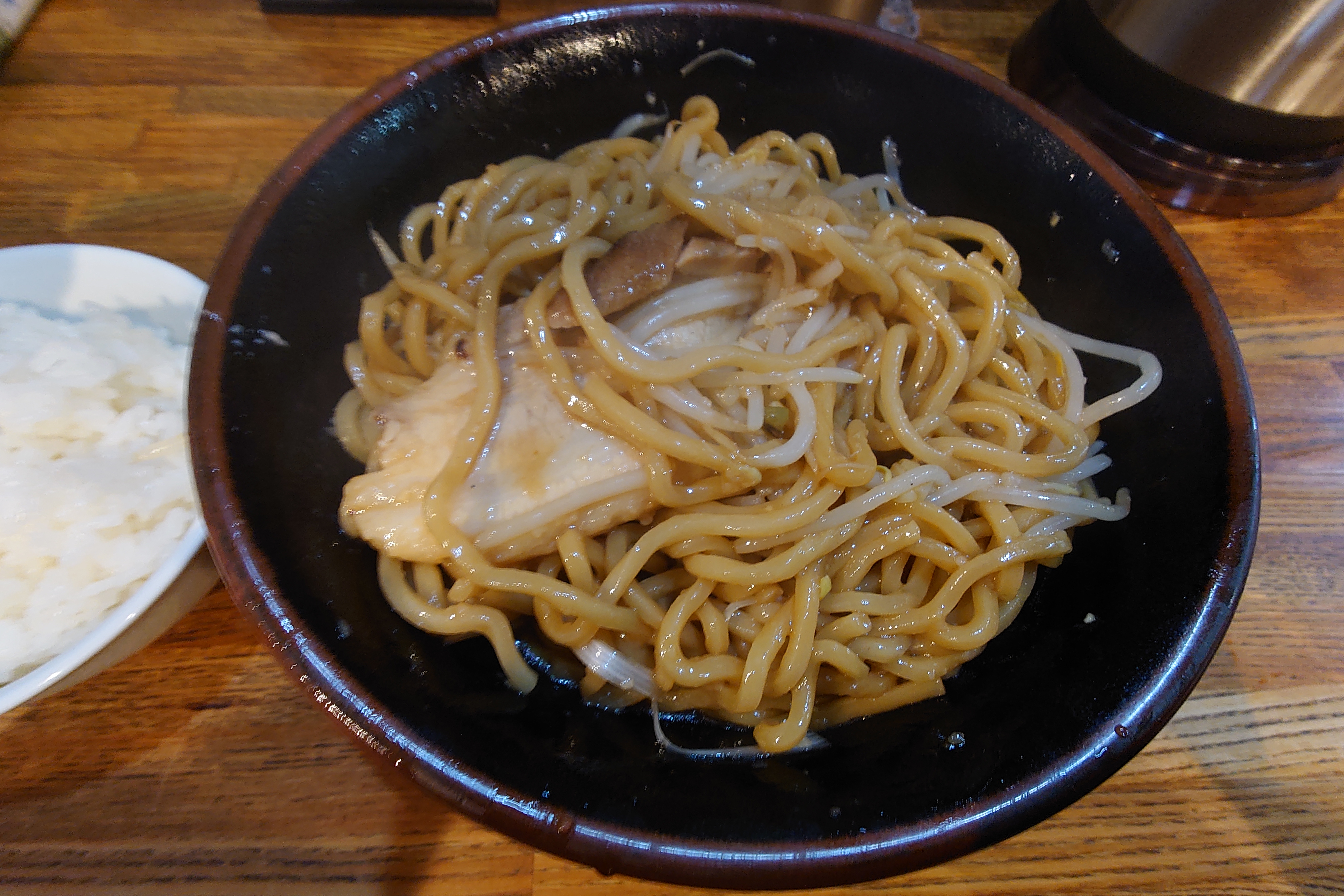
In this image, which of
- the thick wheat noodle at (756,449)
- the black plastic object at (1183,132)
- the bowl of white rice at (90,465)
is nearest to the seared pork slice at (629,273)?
the thick wheat noodle at (756,449)

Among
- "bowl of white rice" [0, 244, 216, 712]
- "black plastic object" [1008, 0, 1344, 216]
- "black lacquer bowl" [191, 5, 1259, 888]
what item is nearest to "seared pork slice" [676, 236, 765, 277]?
"black lacquer bowl" [191, 5, 1259, 888]

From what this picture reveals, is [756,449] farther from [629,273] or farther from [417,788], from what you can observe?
[417,788]

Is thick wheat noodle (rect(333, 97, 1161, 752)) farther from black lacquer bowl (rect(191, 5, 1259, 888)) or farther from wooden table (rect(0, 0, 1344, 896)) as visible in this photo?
wooden table (rect(0, 0, 1344, 896))

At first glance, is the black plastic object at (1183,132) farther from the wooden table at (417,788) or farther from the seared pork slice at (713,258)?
the seared pork slice at (713,258)

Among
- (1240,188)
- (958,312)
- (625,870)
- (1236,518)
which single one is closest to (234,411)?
(625,870)

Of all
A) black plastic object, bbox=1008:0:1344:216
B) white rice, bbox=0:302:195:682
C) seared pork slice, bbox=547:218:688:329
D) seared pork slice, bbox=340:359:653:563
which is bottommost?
white rice, bbox=0:302:195:682

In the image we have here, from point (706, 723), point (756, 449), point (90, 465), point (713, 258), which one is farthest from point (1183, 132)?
point (90, 465)
